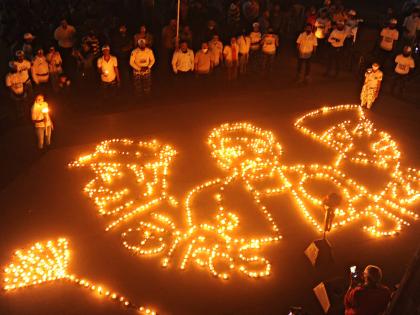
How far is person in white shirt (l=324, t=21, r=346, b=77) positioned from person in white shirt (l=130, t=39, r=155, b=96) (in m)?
5.57

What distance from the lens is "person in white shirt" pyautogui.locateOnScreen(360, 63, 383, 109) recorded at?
13477 millimetres

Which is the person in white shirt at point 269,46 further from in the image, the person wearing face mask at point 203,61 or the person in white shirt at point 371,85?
the person in white shirt at point 371,85

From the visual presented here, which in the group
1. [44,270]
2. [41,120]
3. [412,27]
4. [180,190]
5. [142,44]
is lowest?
[44,270]

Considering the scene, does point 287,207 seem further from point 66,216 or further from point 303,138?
point 66,216

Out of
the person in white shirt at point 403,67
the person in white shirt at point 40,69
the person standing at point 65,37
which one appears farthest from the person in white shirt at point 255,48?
the person in white shirt at point 40,69

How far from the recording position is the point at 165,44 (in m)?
15.6

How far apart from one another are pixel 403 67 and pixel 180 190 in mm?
7720

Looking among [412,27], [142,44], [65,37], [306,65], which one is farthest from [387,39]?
[65,37]

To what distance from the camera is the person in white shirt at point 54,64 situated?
13.1 m

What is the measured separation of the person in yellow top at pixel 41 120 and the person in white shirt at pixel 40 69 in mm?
1932

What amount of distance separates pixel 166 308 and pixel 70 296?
1.53 metres

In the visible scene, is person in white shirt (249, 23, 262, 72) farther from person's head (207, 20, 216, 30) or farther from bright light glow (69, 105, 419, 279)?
bright light glow (69, 105, 419, 279)

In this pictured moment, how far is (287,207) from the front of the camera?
10.3 metres

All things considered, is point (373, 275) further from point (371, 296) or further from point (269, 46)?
point (269, 46)
